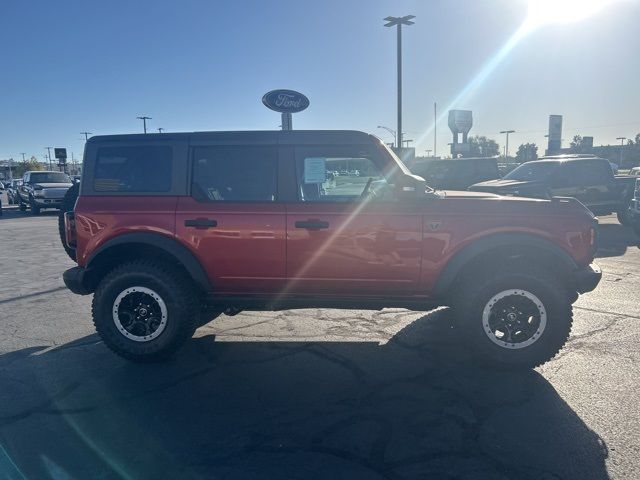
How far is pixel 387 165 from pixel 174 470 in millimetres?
2821

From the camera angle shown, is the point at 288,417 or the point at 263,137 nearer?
the point at 288,417

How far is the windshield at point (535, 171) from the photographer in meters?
12.5

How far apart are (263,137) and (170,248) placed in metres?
1.29

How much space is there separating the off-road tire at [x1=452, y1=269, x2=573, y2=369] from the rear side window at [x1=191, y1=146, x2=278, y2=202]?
195 cm

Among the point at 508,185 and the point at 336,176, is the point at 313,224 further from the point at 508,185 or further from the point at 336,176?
the point at 508,185

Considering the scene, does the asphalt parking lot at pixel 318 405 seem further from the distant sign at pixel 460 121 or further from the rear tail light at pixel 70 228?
the distant sign at pixel 460 121

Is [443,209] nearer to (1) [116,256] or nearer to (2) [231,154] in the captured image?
(2) [231,154]

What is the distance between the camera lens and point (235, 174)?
14.2 ft

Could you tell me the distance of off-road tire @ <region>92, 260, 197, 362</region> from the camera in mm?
4250

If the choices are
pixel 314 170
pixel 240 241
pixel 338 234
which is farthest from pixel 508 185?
pixel 240 241

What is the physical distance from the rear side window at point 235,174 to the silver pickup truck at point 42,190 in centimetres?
1840

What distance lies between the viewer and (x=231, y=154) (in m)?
4.32

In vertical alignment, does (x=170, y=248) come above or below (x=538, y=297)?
above

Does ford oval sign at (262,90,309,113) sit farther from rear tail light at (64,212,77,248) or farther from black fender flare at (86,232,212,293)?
black fender flare at (86,232,212,293)
